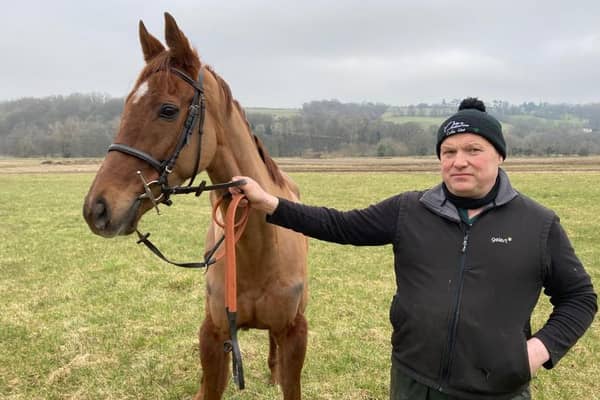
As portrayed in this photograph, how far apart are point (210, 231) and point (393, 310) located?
2.13m

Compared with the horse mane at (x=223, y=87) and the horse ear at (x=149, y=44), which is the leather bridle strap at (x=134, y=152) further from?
the horse ear at (x=149, y=44)

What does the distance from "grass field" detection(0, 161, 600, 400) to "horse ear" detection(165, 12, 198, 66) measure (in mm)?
3452

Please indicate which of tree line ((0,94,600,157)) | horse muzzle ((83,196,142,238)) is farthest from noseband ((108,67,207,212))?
tree line ((0,94,600,157))

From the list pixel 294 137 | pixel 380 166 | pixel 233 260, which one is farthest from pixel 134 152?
pixel 294 137

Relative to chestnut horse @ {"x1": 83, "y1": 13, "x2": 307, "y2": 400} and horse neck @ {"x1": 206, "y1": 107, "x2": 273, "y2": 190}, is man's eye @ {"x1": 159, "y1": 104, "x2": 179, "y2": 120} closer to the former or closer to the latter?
chestnut horse @ {"x1": 83, "y1": 13, "x2": 307, "y2": 400}

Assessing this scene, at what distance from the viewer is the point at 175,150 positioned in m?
2.39

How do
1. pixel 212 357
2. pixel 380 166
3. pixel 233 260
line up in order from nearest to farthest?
pixel 233 260 < pixel 212 357 < pixel 380 166

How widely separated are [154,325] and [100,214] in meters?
4.38

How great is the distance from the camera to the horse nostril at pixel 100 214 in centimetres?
217

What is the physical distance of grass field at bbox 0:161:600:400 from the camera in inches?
182

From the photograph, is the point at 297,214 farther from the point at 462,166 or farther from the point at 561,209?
the point at 561,209

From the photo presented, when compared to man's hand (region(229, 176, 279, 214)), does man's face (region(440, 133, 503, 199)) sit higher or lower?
higher

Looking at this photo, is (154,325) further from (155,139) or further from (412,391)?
(412,391)

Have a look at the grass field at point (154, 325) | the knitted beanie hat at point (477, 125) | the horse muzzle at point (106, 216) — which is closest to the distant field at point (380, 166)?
the grass field at point (154, 325)
